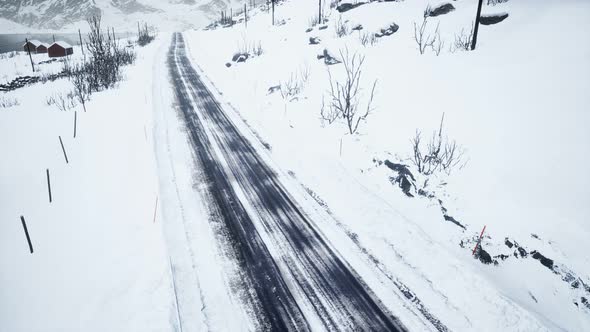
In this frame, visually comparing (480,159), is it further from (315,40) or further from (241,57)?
(241,57)

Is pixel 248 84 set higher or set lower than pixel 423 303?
higher

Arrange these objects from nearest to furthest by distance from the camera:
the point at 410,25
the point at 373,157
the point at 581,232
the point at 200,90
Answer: the point at 581,232 → the point at 373,157 → the point at 410,25 → the point at 200,90

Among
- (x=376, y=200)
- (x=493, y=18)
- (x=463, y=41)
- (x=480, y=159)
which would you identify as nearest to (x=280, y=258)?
(x=376, y=200)

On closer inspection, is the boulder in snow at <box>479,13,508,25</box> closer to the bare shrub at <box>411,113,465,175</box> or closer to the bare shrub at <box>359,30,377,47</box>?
the bare shrub at <box>359,30,377,47</box>

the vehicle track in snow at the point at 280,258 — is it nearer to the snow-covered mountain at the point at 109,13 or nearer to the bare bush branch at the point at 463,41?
the bare bush branch at the point at 463,41

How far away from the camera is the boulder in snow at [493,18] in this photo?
1202 cm

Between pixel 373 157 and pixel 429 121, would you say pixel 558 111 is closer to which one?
pixel 429 121

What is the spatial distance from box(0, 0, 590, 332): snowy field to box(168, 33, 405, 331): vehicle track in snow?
24 centimetres

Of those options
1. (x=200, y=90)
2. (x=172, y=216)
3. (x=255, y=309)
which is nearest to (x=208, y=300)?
(x=255, y=309)

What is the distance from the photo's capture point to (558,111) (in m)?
7.15

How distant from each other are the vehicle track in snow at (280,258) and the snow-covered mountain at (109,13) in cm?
17749

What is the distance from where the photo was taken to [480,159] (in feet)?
23.8

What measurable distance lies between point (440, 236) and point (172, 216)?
19.2 feet

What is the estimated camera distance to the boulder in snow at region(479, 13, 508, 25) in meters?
12.0
